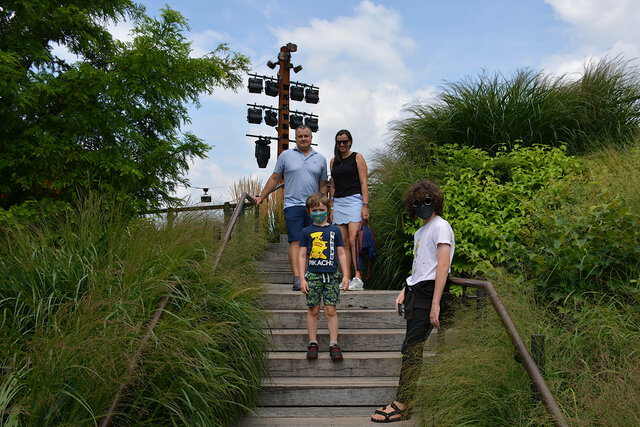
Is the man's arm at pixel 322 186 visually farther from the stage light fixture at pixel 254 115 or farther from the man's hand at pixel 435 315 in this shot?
the stage light fixture at pixel 254 115

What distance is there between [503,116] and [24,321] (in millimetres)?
7306

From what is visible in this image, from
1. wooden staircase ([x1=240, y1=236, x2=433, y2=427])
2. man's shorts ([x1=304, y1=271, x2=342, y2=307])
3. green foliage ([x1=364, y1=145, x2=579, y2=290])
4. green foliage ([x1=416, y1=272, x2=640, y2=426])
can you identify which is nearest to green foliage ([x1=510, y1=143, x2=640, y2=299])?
green foliage ([x1=416, y1=272, x2=640, y2=426])

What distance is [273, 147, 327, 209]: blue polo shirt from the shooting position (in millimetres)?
5520

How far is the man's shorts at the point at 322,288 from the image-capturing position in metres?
4.29

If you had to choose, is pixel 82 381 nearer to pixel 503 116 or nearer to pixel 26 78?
pixel 503 116

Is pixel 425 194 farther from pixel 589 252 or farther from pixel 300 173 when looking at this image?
pixel 300 173

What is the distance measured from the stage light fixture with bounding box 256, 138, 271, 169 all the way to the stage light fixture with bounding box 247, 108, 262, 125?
22.2 inches

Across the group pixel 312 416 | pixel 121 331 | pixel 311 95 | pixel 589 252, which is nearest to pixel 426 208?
pixel 589 252

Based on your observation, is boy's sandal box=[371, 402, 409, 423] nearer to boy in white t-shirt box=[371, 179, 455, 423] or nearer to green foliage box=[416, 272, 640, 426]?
boy in white t-shirt box=[371, 179, 455, 423]

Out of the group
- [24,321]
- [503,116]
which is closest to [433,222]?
[24,321]

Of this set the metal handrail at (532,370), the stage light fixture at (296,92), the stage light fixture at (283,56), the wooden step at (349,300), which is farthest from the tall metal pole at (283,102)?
the metal handrail at (532,370)

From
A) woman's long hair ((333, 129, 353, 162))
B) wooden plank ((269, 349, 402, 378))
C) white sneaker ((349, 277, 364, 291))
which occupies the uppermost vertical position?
woman's long hair ((333, 129, 353, 162))

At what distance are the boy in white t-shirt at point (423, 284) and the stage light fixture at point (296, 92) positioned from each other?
11.8 m

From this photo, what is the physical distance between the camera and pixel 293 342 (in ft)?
15.7
